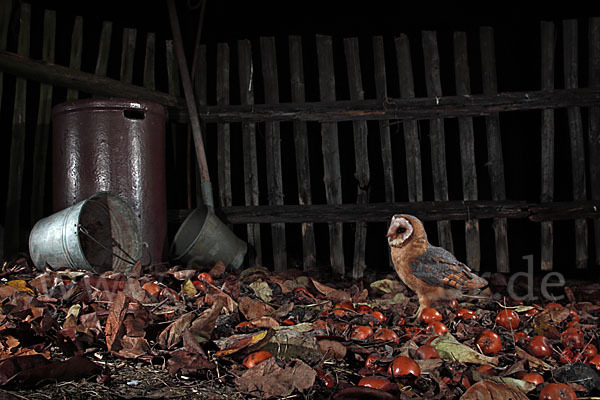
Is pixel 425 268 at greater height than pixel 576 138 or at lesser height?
lesser

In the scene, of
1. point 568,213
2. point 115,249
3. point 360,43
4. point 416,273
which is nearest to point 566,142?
point 568,213

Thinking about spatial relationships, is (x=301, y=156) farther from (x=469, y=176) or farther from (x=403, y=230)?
(x=403, y=230)

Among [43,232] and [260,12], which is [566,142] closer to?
[260,12]

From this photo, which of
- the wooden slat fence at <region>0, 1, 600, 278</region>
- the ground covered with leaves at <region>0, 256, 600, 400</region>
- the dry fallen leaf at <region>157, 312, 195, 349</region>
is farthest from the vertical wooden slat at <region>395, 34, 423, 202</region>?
the dry fallen leaf at <region>157, 312, 195, 349</region>

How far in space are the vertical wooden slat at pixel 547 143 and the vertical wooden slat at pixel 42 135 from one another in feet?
13.3

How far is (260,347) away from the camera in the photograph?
78.0 inches

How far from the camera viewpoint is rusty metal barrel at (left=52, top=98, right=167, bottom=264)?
3.60 m

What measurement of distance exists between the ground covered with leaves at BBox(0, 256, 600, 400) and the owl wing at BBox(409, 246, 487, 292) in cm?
15

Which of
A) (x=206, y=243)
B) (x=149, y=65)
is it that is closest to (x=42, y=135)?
(x=149, y=65)

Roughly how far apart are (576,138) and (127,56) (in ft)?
12.8

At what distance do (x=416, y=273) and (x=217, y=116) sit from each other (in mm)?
2559

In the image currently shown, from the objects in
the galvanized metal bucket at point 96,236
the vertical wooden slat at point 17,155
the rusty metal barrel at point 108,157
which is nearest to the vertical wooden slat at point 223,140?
the rusty metal barrel at point 108,157

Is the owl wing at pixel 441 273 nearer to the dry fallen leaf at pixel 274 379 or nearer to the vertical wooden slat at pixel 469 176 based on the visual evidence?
the dry fallen leaf at pixel 274 379

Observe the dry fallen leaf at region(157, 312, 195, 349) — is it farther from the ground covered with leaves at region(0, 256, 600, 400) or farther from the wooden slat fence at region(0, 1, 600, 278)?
the wooden slat fence at region(0, 1, 600, 278)
